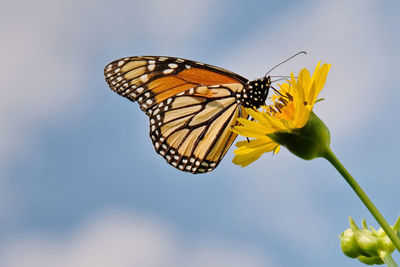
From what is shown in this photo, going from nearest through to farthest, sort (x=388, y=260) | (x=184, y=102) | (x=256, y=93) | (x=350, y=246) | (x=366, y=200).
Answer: (x=366, y=200), (x=388, y=260), (x=350, y=246), (x=256, y=93), (x=184, y=102)

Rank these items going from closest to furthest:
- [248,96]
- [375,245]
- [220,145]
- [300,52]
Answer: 1. [375,245]
2. [300,52]
3. [248,96]
4. [220,145]

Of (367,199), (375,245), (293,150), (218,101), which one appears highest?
(218,101)

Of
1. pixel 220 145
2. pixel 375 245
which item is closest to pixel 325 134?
pixel 375 245

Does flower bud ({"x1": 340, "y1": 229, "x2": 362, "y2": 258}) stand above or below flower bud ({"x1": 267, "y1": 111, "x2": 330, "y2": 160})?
below

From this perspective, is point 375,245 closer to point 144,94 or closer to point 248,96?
point 248,96

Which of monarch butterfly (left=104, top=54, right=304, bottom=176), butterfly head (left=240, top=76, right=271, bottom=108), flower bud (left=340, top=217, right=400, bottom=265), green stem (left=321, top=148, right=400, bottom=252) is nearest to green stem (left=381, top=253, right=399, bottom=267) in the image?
flower bud (left=340, top=217, right=400, bottom=265)

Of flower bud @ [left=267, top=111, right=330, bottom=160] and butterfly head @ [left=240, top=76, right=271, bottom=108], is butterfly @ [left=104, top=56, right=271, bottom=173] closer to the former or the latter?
butterfly head @ [left=240, top=76, right=271, bottom=108]

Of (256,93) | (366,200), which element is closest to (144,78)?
(256,93)

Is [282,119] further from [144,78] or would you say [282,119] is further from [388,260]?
[144,78]

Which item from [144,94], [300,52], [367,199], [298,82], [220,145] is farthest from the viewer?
[144,94]
